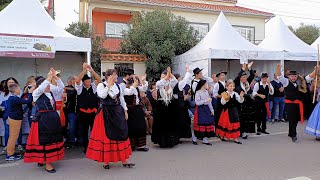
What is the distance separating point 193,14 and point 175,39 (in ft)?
22.5

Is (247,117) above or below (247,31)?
below

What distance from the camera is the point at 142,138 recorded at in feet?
22.4

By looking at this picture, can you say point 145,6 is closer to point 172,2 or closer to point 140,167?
point 172,2

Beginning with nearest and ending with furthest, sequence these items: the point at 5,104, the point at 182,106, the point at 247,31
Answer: the point at 5,104 < the point at 182,106 < the point at 247,31

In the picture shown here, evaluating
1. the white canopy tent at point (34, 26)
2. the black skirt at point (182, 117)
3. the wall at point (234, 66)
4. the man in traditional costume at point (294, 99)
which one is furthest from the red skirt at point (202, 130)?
the wall at point (234, 66)

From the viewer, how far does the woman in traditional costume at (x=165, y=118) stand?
6.92 m

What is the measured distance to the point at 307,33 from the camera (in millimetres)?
31625

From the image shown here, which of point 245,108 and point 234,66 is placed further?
point 234,66

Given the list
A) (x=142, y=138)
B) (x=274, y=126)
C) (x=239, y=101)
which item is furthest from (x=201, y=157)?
(x=274, y=126)

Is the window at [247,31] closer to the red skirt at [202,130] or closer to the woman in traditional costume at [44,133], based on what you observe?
the red skirt at [202,130]

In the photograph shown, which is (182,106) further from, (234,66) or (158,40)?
(158,40)

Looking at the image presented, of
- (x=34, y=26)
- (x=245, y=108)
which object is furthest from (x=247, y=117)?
(x=34, y=26)

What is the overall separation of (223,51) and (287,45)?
3.51 metres

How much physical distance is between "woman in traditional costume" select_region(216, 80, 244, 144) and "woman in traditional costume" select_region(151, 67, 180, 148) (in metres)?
1.29
